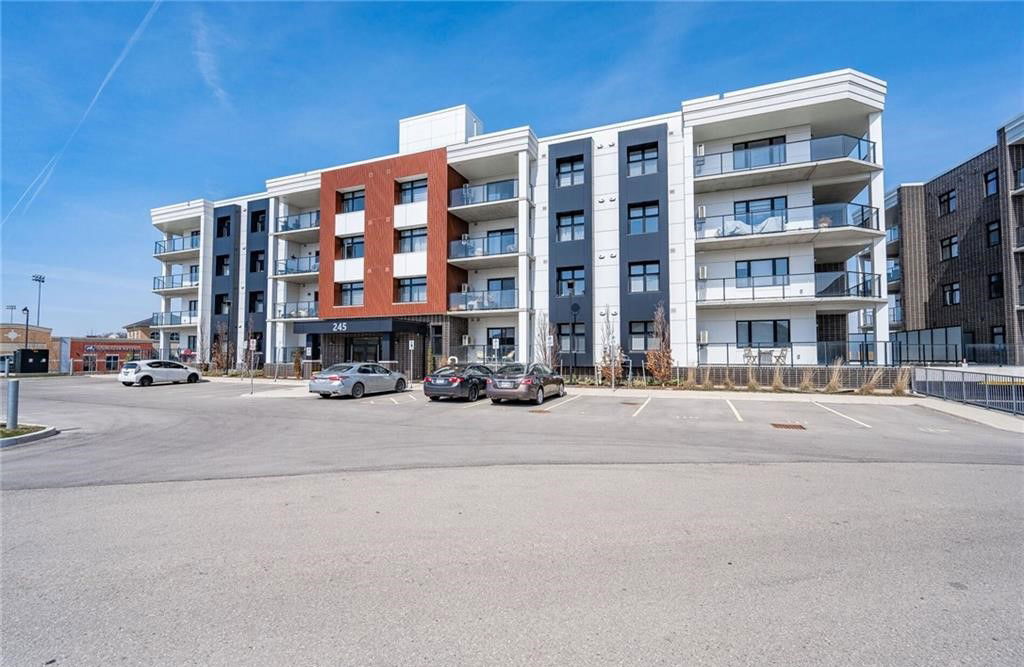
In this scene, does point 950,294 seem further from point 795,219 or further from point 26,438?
point 26,438

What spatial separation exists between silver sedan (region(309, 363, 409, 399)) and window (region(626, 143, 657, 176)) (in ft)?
61.9

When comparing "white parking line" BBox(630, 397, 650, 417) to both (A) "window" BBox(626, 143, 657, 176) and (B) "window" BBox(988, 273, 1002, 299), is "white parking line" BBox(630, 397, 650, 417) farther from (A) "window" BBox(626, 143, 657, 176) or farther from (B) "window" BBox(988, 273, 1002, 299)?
(B) "window" BBox(988, 273, 1002, 299)

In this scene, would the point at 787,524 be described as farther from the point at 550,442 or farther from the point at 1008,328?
the point at 1008,328

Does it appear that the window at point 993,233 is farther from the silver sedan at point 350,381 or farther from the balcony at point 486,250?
the silver sedan at point 350,381

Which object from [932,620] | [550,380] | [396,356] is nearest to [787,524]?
[932,620]

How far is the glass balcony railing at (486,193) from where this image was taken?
31.1m

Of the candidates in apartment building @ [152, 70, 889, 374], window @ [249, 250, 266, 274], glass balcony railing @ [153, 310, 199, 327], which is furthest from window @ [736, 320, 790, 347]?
glass balcony railing @ [153, 310, 199, 327]

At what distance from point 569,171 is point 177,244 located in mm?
37239

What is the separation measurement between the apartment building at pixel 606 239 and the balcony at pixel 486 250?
13 cm

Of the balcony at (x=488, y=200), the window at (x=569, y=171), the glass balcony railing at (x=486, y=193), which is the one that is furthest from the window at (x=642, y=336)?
the glass balcony railing at (x=486, y=193)

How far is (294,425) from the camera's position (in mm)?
13516

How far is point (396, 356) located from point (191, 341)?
24.8 meters

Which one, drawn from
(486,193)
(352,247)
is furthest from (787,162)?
(352,247)

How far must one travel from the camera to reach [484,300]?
31359mm
